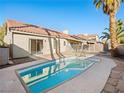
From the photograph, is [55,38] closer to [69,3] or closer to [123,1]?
[69,3]

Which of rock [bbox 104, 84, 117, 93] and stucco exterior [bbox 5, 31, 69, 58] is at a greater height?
stucco exterior [bbox 5, 31, 69, 58]

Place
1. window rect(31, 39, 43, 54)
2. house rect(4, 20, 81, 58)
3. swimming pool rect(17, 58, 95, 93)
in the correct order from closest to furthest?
swimming pool rect(17, 58, 95, 93) < house rect(4, 20, 81, 58) < window rect(31, 39, 43, 54)

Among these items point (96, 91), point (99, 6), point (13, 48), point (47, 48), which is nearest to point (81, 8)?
point (99, 6)

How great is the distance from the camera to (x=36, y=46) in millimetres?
22062

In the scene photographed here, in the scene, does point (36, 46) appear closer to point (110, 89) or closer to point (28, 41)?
point (28, 41)

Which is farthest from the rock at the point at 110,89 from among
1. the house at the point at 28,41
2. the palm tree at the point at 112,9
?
the palm tree at the point at 112,9

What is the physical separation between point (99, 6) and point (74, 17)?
16326 mm

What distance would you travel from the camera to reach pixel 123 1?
2166 cm

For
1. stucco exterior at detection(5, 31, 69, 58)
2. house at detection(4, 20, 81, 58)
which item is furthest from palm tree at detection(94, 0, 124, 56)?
stucco exterior at detection(5, 31, 69, 58)

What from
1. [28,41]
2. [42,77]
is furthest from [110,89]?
[28,41]

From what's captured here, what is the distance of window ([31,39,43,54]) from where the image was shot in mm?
21406

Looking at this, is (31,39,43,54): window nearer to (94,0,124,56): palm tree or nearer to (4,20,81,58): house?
(4,20,81,58): house

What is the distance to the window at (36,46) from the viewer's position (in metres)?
21.4

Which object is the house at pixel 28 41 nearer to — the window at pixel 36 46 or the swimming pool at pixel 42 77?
the window at pixel 36 46
